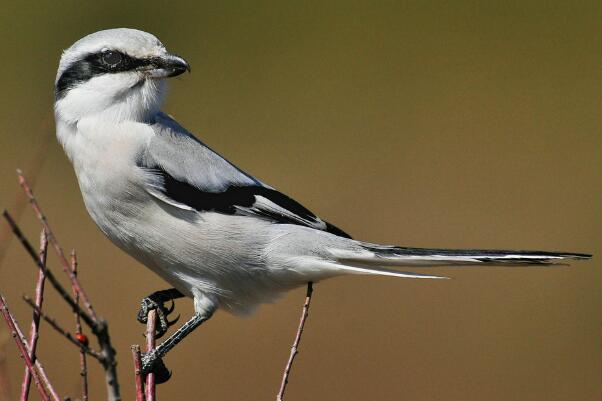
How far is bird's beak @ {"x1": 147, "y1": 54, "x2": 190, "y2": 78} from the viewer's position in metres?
2.51

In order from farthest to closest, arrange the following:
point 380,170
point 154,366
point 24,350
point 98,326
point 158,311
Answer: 1. point 380,170
2. point 158,311
3. point 154,366
4. point 24,350
5. point 98,326

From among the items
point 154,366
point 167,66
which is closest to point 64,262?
point 154,366

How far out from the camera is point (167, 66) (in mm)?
2520

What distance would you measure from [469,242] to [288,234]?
3.10m

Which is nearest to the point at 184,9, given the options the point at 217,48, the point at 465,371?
the point at 217,48

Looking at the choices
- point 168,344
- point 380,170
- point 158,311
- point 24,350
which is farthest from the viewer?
point 380,170

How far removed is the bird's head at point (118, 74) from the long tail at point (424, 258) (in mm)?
716

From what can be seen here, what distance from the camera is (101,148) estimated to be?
2508mm

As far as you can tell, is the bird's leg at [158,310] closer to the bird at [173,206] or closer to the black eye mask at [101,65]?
the bird at [173,206]

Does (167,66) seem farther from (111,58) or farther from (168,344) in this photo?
(168,344)

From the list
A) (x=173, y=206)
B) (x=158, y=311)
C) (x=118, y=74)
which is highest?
(x=118, y=74)

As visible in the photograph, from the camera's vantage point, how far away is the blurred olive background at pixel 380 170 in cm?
475

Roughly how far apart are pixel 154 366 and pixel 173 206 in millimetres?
502

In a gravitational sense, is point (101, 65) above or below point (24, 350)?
above
